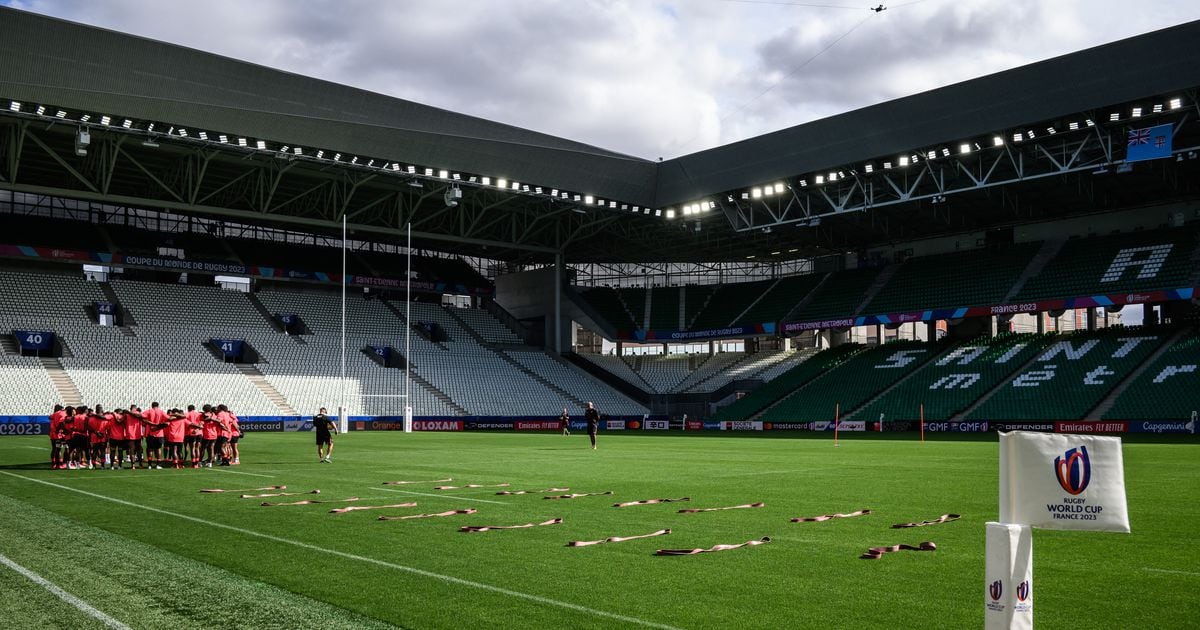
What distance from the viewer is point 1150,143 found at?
41625mm

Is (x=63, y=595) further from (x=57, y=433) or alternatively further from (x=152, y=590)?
(x=57, y=433)

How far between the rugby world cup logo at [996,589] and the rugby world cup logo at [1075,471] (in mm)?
592

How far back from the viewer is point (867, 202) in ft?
174

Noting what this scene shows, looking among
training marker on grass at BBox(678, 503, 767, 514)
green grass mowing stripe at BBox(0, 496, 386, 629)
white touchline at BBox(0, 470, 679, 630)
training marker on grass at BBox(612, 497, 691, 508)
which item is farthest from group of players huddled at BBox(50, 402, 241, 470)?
training marker on grass at BBox(678, 503, 767, 514)

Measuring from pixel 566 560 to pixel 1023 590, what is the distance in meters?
5.45

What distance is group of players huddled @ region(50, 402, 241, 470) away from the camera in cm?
2256

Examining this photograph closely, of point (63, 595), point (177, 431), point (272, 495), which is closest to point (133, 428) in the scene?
point (177, 431)

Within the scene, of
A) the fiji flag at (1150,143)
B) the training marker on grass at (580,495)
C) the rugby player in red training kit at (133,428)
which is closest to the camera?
the training marker on grass at (580,495)

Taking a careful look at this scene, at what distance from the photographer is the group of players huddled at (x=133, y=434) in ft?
74.0

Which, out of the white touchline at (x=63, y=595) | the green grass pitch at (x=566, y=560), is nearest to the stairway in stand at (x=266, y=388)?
the green grass pitch at (x=566, y=560)

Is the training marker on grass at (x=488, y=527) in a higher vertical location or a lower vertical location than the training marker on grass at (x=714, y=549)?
lower

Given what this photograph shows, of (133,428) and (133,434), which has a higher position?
(133,428)

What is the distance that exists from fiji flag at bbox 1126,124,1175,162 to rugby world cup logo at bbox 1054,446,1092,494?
43.0m

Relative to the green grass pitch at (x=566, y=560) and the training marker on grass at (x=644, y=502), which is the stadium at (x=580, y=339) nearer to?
the green grass pitch at (x=566, y=560)
